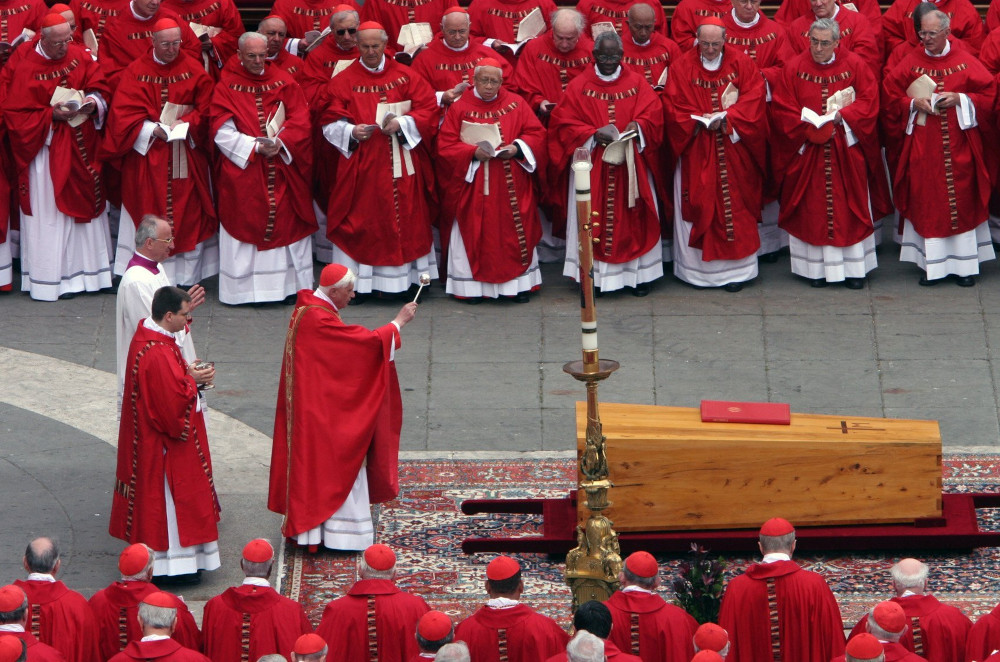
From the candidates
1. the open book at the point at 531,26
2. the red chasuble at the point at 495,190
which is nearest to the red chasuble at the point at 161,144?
Result: the red chasuble at the point at 495,190


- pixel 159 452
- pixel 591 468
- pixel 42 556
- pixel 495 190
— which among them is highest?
pixel 495 190

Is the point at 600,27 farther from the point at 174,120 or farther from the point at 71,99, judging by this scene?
the point at 71,99

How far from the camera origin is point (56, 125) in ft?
Answer: 51.3

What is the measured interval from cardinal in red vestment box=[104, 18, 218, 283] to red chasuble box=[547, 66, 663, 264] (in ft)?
8.57

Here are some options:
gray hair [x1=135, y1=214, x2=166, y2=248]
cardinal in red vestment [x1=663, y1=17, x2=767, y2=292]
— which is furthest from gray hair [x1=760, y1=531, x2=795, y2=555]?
cardinal in red vestment [x1=663, y1=17, x2=767, y2=292]

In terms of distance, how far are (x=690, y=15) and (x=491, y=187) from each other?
2366 mm

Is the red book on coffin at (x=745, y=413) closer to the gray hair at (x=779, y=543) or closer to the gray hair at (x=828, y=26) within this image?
the gray hair at (x=779, y=543)

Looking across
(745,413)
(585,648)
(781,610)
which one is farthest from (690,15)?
(585,648)

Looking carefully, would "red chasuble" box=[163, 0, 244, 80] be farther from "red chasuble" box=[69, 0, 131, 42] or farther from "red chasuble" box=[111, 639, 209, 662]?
"red chasuble" box=[111, 639, 209, 662]

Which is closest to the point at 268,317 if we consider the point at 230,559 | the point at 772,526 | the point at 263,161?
the point at 263,161

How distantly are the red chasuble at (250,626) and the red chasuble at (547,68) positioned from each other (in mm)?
6983

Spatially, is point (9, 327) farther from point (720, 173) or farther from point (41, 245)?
point (720, 173)

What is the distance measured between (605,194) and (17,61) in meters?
4.49

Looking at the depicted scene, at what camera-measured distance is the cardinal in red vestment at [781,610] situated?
1000 centimetres
